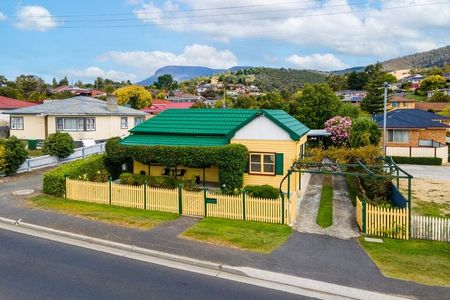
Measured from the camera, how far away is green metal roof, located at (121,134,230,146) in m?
23.7

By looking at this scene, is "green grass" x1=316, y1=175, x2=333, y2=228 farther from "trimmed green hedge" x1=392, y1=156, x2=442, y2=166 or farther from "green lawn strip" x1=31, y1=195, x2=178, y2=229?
"trimmed green hedge" x1=392, y1=156, x2=442, y2=166

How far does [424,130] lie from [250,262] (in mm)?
34341

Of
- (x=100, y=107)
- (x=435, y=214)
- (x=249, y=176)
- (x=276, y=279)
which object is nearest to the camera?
(x=276, y=279)

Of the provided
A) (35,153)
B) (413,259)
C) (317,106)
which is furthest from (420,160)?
(35,153)

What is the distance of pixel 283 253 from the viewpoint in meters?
13.4

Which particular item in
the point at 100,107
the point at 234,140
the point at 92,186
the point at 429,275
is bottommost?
the point at 429,275

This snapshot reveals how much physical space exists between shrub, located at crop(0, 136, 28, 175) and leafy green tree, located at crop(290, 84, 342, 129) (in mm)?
35331

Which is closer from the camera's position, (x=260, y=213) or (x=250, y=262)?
(x=250, y=262)

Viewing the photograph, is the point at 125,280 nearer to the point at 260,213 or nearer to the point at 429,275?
the point at 260,213

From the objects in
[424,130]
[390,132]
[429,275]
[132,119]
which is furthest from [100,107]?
[429,275]

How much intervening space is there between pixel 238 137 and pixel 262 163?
208 centimetres

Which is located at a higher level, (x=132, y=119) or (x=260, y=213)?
(x=132, y=119)

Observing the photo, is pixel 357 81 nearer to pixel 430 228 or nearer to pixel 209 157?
pixel 209 157

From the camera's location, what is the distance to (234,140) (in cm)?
2344
